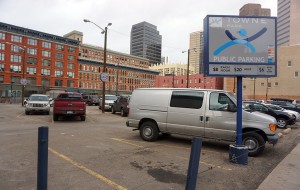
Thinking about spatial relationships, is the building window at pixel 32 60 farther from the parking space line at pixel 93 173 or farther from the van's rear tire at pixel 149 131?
the parking space line at pixel 93 173

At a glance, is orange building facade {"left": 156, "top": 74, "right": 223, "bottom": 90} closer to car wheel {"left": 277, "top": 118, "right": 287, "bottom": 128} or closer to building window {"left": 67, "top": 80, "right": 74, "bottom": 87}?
building window {"left": 67, "top": 80, "right": 74, "bottom": 87}

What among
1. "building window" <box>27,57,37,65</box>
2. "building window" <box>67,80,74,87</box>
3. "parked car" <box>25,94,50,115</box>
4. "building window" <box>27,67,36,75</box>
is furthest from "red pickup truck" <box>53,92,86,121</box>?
"building window" <box>67,80,74,87</box>

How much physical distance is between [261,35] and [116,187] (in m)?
5.49

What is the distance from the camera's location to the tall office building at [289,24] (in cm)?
11662

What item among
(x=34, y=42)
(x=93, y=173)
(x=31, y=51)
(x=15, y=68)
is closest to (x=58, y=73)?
(x=31, y=51)

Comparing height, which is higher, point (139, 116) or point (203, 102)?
point (203, 102)

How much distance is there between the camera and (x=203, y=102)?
862 centimetres

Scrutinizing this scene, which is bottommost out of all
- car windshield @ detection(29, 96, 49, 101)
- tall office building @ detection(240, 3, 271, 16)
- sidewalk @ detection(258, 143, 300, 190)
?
sidewalk @ detection(258, 143, 300, 190)

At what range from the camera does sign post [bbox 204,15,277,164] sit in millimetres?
7066

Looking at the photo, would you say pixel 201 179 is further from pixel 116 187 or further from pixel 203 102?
pixel 203 102

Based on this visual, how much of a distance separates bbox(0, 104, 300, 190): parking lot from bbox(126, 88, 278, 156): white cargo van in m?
0.56

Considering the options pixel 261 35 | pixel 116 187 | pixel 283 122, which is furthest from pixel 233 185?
pixel 283 122

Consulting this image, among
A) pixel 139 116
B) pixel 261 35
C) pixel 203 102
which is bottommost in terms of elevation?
pixel 139 116

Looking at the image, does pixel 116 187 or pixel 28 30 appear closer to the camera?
pixel 116 187
